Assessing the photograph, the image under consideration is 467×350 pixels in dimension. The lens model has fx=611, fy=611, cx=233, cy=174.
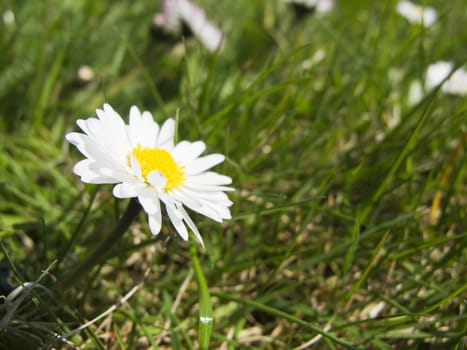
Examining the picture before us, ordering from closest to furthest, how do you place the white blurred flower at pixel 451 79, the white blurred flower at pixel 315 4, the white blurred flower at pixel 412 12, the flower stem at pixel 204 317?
the flower stem at pixel 204 317
the white blurred flower at pixel 451 79
the white blurred flower at pixel 315 4
the white blurred flower at pixel 412 12

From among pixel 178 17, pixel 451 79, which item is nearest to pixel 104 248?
pixel 178 17

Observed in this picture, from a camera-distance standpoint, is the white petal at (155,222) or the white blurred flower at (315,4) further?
the white blurred flower at (315,4)

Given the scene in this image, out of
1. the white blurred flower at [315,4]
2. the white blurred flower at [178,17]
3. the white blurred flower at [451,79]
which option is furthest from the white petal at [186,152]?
the white blurred flower at [315,4]

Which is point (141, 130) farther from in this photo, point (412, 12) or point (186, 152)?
point (412, 12)

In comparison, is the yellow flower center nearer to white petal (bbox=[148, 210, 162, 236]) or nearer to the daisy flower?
the daisy flower

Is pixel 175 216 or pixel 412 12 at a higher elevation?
pixel 175 216

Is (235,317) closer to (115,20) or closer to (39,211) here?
(39,211)

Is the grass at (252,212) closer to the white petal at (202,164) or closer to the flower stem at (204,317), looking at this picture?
the flower stem at (204,317)
